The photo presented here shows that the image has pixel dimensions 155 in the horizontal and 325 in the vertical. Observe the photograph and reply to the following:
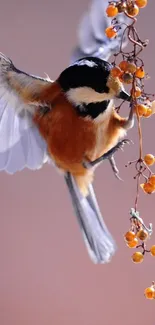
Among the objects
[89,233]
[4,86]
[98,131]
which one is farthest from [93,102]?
[89,233]

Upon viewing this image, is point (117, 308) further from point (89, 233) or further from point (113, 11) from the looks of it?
point (113, 11)

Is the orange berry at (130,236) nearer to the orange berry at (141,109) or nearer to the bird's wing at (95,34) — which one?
the orange berry at (141,109)

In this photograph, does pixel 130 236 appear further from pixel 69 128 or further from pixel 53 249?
pixel 53 249

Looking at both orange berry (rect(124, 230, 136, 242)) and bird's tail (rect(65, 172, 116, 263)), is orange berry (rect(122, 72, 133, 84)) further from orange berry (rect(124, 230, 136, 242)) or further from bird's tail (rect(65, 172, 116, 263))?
bird's tail (rect(65, 172, 116, 263))

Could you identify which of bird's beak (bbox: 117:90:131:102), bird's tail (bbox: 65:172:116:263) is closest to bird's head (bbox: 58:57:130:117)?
bird's beak (bbox: 117:90:131:102)

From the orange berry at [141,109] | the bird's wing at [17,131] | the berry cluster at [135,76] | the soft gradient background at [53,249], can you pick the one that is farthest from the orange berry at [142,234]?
the soft gradient background at [53,249]
